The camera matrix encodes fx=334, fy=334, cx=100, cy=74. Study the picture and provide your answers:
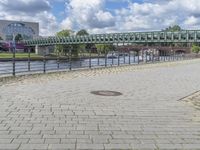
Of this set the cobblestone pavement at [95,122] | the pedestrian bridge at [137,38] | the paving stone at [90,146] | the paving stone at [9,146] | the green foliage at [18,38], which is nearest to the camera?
the paving stone at [9,146]

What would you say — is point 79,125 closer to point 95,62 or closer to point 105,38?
point 95,62

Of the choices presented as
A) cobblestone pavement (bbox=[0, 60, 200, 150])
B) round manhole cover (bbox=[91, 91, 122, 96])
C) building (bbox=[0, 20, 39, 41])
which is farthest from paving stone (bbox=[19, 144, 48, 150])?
building (bbox=[0, 20, 39, 41])

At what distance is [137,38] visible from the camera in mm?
87375

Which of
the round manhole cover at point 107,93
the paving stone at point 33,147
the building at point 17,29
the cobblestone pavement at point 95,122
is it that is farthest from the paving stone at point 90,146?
the building at point 17,29

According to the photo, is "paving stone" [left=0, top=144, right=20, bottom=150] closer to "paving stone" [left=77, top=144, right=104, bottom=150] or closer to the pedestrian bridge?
"paving stone" [left=77, top=144, right=104, bottom=150]

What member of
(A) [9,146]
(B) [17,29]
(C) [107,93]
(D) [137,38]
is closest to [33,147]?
(A) [9,146]

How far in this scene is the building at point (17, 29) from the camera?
171375 millimetres

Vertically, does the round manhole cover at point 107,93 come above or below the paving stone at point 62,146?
above

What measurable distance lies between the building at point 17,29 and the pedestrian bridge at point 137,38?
229ft

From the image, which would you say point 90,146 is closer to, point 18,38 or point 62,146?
point 62,146

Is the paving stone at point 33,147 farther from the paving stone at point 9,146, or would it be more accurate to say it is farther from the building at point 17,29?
the building at point 17,29

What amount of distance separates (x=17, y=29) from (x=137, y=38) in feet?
352

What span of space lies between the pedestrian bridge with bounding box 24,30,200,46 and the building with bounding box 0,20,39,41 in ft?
229

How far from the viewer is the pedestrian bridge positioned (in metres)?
78.0
